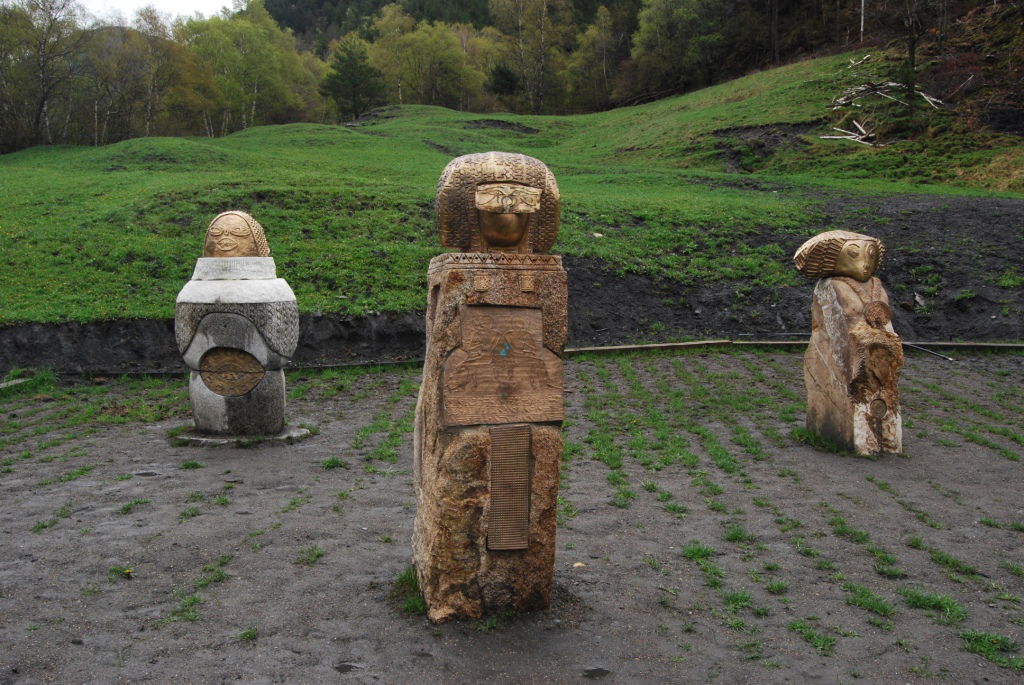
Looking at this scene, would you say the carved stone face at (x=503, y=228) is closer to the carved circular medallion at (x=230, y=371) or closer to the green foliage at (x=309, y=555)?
the green foliage at (x=309, y=555)

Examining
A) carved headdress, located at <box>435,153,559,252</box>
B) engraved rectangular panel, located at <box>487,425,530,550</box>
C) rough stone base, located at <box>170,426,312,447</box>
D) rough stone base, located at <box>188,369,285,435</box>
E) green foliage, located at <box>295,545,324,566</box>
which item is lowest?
green foliage, located at <box>295,545,324,566</box>

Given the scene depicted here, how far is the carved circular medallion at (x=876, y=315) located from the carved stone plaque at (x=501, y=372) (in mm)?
5754

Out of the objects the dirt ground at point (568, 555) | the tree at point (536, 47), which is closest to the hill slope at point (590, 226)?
the dirt ground at point (568, 555)

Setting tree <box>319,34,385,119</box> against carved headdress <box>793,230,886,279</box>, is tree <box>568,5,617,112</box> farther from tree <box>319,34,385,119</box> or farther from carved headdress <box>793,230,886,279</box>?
carved headdress <box>793,230,886,279</box>

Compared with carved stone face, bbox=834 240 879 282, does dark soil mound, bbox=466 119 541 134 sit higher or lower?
higher

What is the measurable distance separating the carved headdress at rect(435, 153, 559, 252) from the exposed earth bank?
975 cm

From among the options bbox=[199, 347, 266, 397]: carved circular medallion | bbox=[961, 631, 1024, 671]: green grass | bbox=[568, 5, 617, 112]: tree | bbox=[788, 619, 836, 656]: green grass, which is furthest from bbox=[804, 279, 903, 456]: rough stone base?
bbox=[568, 5, 617, 112]: tree

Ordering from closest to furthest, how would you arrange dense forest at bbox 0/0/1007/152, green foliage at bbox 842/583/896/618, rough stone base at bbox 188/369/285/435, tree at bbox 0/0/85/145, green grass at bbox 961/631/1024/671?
green grass at bbox 961/631/1024/671
green foliage at bbox 842/583/896/618
rough stone base at bbox 188/369/285/435
tree at bbox 0/0/85/145
dense forest at bbox 0/0/1007/152

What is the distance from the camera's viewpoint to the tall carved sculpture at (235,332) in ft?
29.4

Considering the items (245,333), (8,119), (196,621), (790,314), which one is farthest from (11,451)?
(8,119)

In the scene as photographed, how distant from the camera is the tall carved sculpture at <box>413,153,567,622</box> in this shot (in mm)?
4738

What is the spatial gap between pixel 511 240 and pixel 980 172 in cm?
2562

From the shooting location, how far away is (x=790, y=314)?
1662 cm

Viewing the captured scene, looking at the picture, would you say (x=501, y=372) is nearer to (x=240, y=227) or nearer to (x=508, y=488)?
(x=508, y=488)
